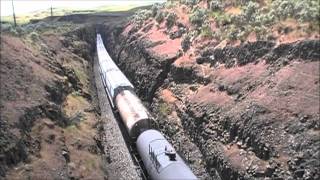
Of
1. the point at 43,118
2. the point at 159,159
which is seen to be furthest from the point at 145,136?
the point at 43,118

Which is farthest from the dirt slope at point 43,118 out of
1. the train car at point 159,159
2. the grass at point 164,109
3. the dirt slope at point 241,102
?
the dirt slope at point 241,102

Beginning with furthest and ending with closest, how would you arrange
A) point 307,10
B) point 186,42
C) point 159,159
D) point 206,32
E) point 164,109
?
A: point 186,42 → point 206,32 → point 164,109 → point 307,10 → point 159,159

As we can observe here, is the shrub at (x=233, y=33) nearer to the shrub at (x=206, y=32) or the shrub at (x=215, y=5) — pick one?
the shrub at (x=206, y=32)

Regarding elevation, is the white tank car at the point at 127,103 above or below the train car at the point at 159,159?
below

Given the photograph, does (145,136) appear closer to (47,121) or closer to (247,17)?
(47,121)

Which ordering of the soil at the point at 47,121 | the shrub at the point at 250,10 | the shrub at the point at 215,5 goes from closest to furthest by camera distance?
the soil at the point at 47,121 → the shrub at the point at 250,10 → the shrub at the point at 215,5

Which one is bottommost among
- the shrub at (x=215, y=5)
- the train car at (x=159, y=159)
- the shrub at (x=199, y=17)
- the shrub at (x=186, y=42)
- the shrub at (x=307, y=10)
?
the train car at (x=159, y=159)
